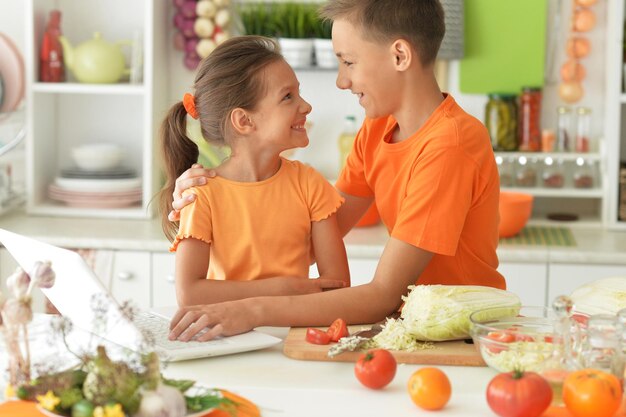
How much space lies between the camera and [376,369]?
1535 millimetres

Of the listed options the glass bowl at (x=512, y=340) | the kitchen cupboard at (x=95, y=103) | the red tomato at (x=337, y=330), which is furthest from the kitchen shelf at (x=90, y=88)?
the glass bowl at (x=512, y=340)

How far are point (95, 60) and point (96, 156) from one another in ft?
1.11

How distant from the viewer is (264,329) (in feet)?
6.20

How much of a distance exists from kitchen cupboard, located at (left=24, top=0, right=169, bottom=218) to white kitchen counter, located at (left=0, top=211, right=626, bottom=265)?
0.34 feet

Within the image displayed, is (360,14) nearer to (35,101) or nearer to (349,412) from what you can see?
(349,412)

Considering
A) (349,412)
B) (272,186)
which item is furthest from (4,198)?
(349,412)

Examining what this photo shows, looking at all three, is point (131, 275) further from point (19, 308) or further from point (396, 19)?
point (19, 308)

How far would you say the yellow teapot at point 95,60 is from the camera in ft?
11.5

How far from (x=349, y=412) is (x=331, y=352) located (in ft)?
0.72

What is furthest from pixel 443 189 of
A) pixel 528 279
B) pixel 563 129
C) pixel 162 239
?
pixel 563 129

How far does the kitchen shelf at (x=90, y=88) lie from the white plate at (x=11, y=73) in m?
0.08

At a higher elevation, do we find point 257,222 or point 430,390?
point 257,222

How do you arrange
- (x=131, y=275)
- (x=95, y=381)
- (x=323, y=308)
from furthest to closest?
1. (x=131, y=275)
2. (x=323, y=308)
3. (x=95, y=381)

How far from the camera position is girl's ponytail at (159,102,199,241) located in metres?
2.17
